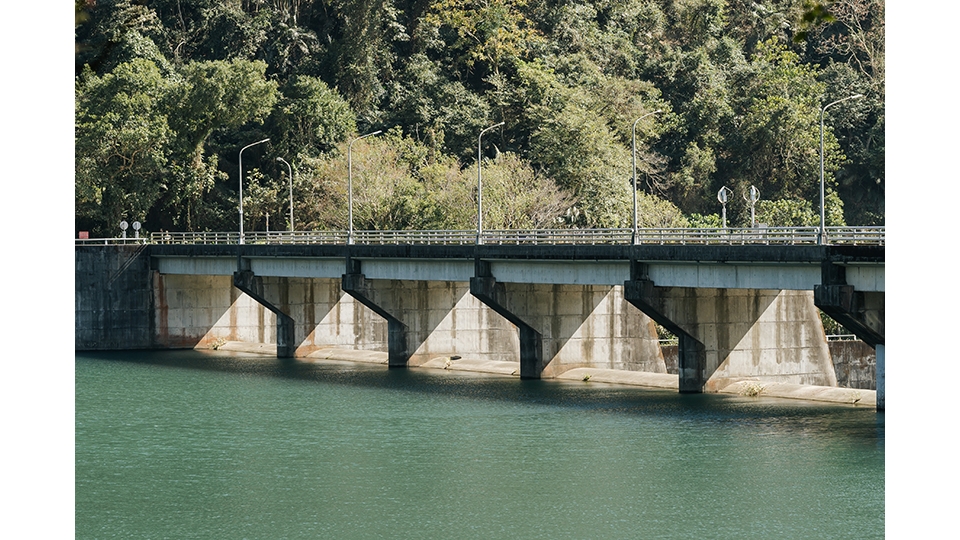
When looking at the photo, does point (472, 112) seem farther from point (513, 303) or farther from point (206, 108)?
point (513, 303)

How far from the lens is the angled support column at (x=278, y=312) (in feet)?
237

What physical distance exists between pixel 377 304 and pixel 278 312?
9.24m

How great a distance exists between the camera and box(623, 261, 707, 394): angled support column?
51.3 metres

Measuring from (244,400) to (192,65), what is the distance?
41783 mm

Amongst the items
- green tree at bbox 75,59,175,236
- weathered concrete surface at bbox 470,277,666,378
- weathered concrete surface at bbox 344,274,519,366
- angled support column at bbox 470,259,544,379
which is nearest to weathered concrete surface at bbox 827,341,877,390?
weathered concrete surface at bbox 470,277,666,378

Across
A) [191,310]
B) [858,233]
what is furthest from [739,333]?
[191,310]

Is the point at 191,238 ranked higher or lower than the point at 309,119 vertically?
lower

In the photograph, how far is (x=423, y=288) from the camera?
215 ft

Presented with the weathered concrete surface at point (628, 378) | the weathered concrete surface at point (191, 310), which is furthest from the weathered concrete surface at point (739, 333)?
the weathered concrete surface at point (191, 310)

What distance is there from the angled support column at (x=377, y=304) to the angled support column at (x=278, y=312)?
8058 mm

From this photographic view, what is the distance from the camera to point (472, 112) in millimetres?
100812

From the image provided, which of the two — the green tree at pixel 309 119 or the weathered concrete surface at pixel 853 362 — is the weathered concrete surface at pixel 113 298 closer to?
the green tree at pixel 309 119

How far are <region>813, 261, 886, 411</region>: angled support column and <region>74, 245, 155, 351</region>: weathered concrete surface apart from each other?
43.2 metres

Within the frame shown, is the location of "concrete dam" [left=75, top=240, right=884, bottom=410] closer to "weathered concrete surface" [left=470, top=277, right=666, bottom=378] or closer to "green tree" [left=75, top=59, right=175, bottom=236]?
"weathered concrete surface" [left=470, top=277, right=666, bottom=378]
